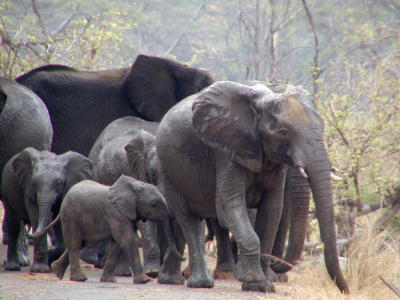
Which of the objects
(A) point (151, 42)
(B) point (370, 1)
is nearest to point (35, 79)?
(B) point (370, 1)

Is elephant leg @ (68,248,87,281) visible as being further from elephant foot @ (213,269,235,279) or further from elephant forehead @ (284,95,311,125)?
elephant forehead @ (284,95,311,125)

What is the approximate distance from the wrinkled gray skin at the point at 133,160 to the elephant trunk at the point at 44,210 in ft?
2.76

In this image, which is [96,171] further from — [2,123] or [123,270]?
[123,270]

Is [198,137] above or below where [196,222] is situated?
above

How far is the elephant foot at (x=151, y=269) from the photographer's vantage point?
8234 millimetres

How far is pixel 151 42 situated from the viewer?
1323 inches

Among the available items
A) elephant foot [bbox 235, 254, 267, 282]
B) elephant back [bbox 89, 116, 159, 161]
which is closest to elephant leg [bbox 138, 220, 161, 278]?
elephant foot [bbox 235, 254, 267, 282]

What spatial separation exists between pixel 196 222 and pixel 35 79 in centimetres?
477

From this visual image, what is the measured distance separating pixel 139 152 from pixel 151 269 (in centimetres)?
136

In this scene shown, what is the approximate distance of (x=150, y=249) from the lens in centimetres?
827

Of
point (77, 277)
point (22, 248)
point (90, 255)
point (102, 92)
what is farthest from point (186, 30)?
point (77, 277)

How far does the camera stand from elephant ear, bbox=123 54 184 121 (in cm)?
1184

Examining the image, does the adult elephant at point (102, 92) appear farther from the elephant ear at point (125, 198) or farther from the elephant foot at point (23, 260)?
the elephant ear at point (125, 198)

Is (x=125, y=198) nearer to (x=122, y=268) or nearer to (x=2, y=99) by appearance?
(x=122, y=268)
